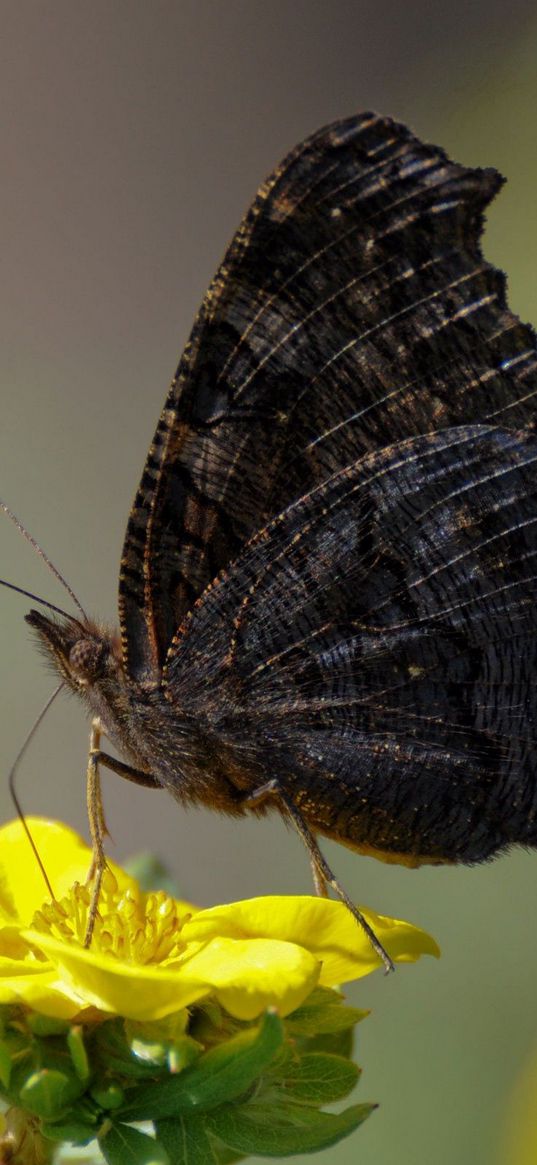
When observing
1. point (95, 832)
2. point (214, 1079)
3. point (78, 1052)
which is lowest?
point (214, 1079)

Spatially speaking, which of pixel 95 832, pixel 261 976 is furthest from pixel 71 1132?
pixel 95 832

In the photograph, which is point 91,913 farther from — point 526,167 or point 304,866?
point 526,167

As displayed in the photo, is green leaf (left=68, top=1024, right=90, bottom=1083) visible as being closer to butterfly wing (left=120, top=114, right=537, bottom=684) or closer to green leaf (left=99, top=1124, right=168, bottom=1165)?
green leaf (left=99, top=1124, right=168, bottom=1165)

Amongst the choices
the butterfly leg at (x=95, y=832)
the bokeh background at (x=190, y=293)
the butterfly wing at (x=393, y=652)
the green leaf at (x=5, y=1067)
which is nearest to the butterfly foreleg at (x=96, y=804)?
the butterfly leg at (x=95, y=832)

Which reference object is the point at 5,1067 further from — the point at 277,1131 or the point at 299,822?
the point at 299,822

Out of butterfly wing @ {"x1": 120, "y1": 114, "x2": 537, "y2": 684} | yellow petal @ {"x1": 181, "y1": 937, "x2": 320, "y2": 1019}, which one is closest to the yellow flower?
yellow petal @ {"x1": 181, "y1": 937, "x2": 320, "y2": 1019}
